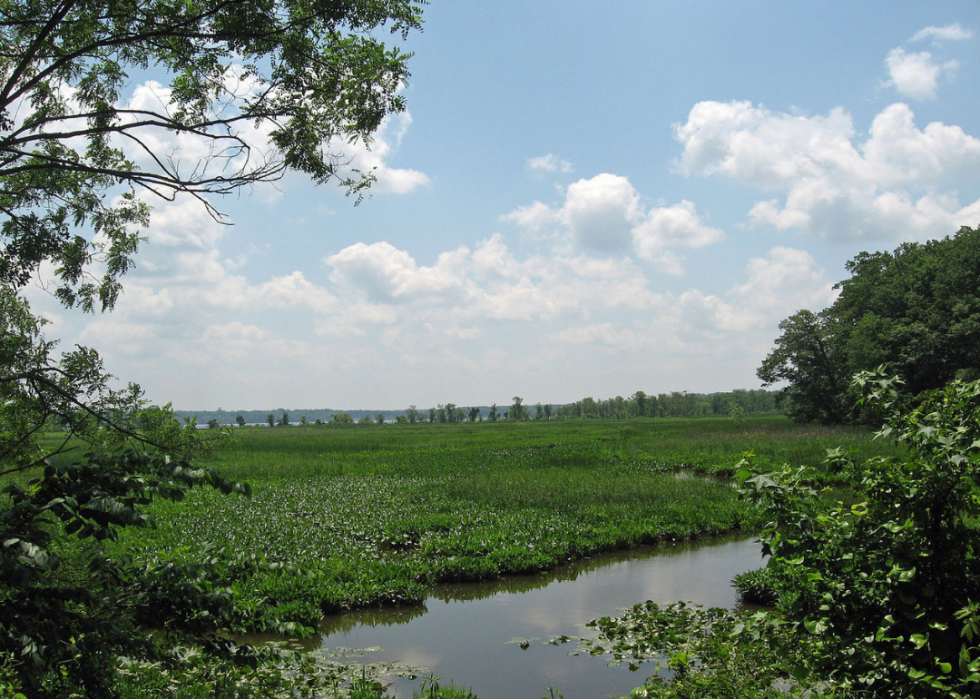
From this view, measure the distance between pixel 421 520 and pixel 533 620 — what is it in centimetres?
663

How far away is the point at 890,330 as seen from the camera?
40.0 m

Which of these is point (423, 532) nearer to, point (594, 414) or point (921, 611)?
point (921, 611)

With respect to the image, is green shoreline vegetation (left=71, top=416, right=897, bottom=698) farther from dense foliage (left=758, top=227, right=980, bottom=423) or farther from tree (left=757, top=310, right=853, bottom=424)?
tree (left=757, top=310, right=853, bottom=424)

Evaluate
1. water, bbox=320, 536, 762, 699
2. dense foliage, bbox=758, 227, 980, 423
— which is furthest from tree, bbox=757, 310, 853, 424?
water, bbox=320, 536, 762, 699

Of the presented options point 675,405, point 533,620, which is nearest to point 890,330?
point 533,620

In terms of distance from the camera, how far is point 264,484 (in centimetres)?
2444

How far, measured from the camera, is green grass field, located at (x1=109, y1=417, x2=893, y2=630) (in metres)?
10.7

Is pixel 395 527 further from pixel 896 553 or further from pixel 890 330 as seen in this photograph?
pixel 890 330

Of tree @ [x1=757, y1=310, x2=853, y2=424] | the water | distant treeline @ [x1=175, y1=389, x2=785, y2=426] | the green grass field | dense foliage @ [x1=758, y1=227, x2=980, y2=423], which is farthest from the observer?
distant treeline @ [x1=175, y1=389, x2=785, y2=426]

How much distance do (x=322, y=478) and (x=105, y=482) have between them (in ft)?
80.0

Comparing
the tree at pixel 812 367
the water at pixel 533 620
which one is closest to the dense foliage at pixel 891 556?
the water at pixel 533 620

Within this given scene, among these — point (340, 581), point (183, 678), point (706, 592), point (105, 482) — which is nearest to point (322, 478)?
point (340, 581)

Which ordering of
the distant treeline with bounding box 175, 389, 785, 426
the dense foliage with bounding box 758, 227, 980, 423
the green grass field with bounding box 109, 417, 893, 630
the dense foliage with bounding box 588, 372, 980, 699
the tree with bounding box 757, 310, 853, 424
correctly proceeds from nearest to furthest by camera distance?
the dense foliage with bounding box 588, 372, 980, 699, the green grass field with bounding box 109, 417, 893, 630, the dense foliage with bounding box 758, 227, 980, 423, the tree with bounding box 757, 310, 853, 424, the distant treeline with bounding box 175, 389, 785, 426

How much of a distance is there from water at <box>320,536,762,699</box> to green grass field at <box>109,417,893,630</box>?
608 millimetres
